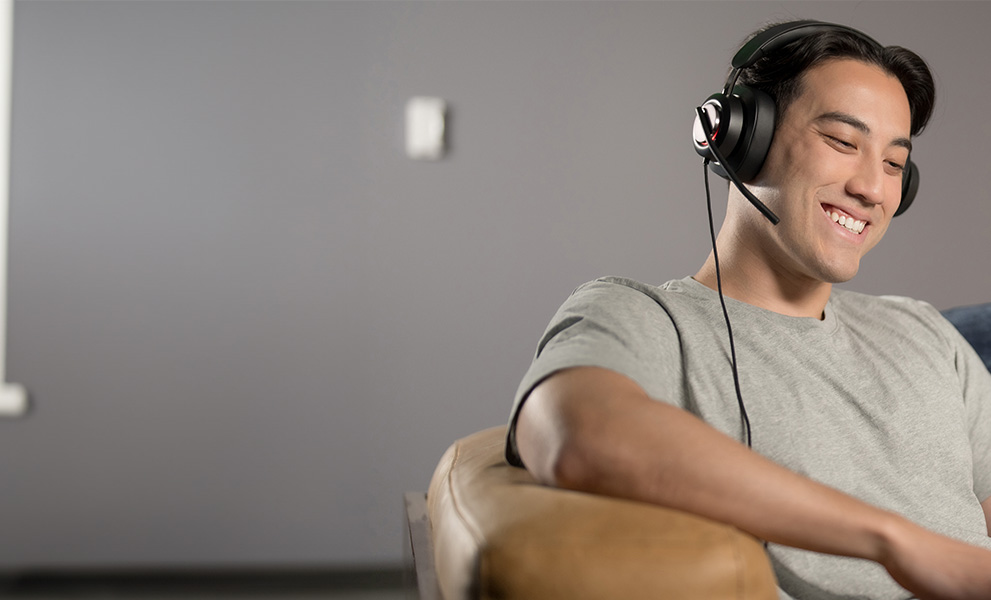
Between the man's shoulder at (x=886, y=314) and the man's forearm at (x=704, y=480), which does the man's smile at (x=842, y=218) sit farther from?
the man's forearm at (x=704, y=480)

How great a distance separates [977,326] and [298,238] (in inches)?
74.8

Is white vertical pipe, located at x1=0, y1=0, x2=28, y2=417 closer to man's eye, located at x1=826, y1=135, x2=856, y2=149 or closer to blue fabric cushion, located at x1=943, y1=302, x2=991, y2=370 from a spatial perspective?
man's eye, located at x1=826, y1=135, x2=856, y2=149

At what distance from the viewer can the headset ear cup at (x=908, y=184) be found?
121 cm

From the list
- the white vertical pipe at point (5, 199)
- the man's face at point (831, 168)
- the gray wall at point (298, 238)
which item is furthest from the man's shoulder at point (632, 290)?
the white vertical pipe at point (5, 199)

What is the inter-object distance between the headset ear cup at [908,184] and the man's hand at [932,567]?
2.19 feet

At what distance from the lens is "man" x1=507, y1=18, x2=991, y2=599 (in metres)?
0.68

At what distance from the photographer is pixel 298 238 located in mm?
2537

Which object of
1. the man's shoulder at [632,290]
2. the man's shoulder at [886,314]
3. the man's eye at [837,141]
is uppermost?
the man's eye at [837,141]

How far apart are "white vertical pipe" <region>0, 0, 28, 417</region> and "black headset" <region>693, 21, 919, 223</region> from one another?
2.26 metres

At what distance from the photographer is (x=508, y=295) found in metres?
2.62

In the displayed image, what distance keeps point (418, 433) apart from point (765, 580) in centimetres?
204

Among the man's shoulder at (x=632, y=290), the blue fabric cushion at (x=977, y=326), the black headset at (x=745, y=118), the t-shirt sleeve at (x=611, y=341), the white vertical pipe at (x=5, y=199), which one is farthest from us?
the white vertical pipe at (x=5, y=199)

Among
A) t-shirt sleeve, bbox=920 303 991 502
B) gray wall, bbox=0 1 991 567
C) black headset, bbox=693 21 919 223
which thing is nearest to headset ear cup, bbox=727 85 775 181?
black headset, bbox=693 21 919 223

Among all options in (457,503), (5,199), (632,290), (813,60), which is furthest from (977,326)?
(5,199)
